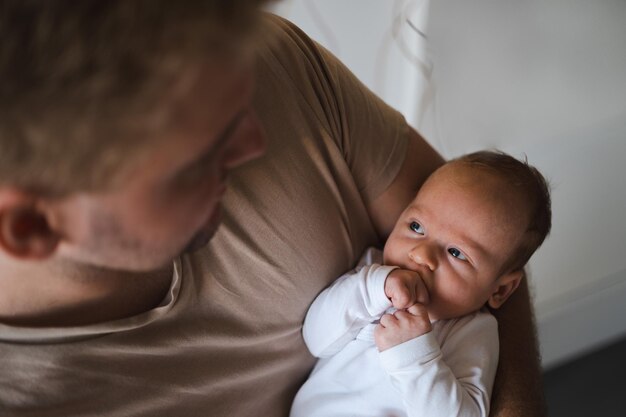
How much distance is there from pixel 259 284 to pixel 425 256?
0.98 feet

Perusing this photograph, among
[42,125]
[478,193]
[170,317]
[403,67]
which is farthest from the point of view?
[403,67]

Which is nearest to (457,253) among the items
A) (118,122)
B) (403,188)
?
(403,188)

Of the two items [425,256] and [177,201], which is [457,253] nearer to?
[425,256]

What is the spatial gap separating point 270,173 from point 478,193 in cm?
39

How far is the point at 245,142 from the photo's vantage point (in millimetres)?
711

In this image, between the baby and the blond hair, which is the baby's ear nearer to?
the baby

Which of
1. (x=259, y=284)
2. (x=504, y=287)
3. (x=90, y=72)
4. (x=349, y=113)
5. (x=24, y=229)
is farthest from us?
(x=504, y=287)

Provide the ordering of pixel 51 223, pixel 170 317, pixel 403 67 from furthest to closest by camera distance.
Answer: pixel 403 67, pixel 170 317, pixel 51 223

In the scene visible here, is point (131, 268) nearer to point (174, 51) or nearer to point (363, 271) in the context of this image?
point (174, 51)

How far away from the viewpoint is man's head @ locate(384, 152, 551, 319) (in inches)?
43.9

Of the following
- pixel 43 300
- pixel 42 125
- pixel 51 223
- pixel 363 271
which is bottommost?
pixel 363 271

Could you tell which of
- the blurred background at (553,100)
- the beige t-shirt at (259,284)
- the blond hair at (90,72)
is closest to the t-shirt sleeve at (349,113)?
the beige t-shirt at (259,284)

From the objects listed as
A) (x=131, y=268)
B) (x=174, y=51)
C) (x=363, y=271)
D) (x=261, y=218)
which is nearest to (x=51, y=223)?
(x=131, y=268)

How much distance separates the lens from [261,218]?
3.10ft
